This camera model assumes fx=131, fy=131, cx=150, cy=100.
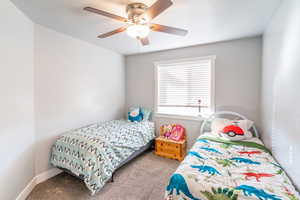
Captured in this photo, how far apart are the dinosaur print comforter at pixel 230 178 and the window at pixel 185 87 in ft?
4.39

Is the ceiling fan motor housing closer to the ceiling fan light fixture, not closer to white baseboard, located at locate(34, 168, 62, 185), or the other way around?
the ceiling fan light fixture

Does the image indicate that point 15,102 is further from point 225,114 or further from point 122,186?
point 225,114

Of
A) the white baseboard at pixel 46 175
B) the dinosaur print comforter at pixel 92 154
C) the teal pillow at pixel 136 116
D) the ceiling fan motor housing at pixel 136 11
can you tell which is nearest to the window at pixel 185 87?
the teal pillow at pixel 136 116

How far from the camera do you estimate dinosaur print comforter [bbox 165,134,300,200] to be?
3.41ft

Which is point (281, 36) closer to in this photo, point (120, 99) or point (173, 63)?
point (173, 63)

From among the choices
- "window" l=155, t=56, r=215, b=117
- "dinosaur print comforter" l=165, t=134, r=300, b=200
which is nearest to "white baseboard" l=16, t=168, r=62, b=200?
"dinosaur print comforter" l=165, t=134, r=300, b=200

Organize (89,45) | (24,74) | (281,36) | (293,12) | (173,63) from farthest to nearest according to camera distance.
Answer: (173,63)
(89,45)
(24,74)
(281,36)
(293,12)

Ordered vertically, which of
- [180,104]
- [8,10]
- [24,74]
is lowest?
[180,104]

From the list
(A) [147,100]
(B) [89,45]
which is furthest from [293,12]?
(B) [89,45]

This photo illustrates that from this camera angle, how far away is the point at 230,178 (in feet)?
3.99

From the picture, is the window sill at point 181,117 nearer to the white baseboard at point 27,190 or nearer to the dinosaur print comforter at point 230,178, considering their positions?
the dinosaur print comforter at point 230,178

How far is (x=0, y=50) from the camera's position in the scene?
4.72ft

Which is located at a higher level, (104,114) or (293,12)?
(293,12)

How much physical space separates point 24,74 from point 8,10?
0.75 m
